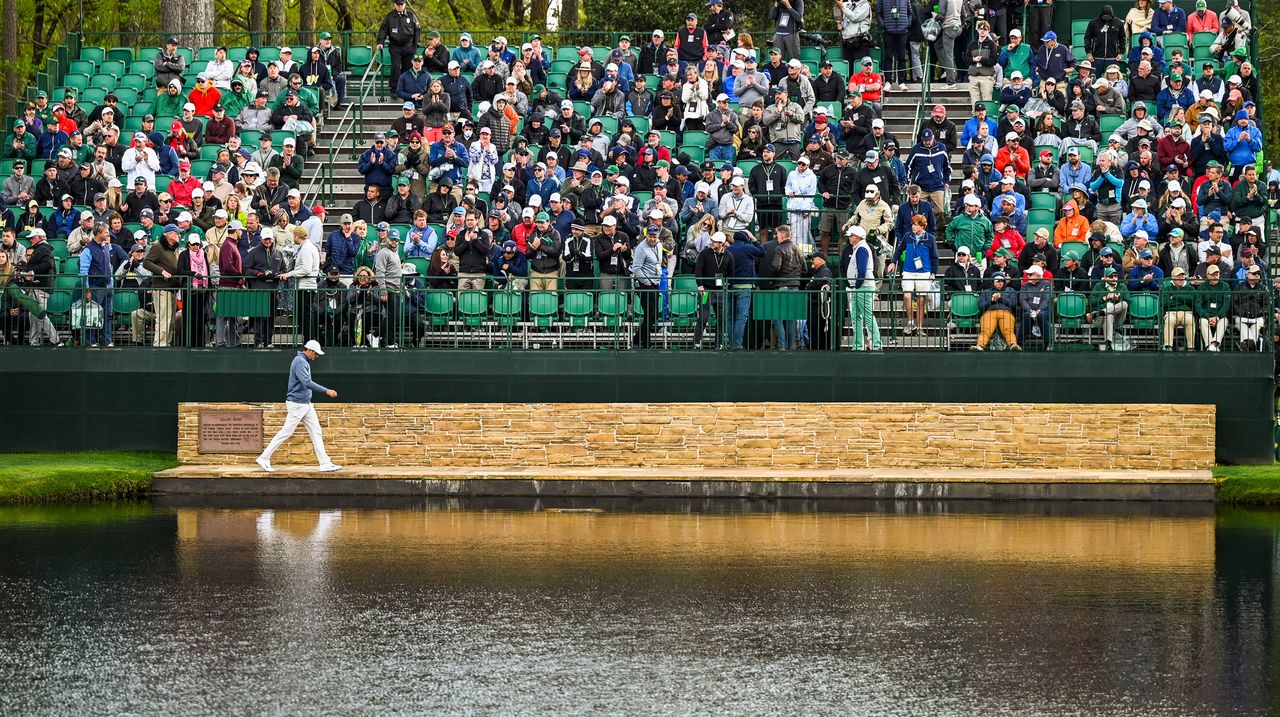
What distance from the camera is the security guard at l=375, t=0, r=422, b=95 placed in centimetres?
3272

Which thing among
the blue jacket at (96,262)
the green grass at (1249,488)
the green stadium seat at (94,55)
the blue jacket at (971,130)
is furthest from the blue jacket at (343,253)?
the green grass at (1249,488)

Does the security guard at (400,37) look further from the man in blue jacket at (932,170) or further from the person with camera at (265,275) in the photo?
the man in blue jacket at (932,170)

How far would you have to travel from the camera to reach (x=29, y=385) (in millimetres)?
25359

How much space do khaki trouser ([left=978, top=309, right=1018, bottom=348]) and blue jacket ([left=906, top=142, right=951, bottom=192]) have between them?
3831 mm

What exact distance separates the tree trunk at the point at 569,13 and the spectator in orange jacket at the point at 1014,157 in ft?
71.3

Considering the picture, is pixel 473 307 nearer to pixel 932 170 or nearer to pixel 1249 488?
pixel 932 170

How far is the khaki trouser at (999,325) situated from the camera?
957 inches

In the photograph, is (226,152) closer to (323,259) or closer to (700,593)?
(323,259)

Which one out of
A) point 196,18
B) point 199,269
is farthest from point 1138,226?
point 196,18

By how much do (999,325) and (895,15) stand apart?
965 cm

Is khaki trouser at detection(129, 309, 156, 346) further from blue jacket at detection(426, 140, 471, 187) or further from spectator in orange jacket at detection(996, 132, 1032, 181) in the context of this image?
spectator in orange jacket at detection(996, 132, 1032, 181)

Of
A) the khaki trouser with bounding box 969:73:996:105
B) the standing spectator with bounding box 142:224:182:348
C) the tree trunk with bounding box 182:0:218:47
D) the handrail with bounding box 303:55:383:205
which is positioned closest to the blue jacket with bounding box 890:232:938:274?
the khaki trouser with bounding box 969:73:996:105

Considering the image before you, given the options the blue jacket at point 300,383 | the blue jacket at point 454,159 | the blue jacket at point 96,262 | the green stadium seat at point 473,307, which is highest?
the blue jacket at point 454,159

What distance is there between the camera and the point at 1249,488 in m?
21.9
